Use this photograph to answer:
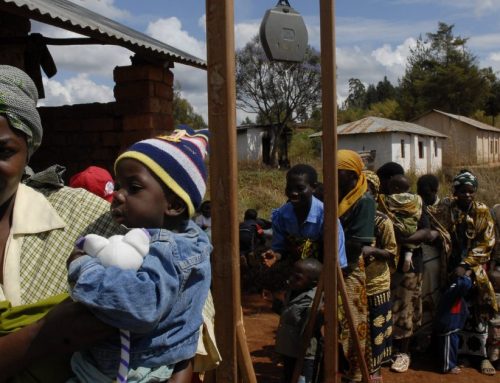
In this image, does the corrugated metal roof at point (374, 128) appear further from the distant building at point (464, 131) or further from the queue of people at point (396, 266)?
the queue of people at point (396, 266)

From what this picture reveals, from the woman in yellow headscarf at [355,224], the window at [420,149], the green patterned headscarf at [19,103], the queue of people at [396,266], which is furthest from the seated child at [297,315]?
the window at [420,149]

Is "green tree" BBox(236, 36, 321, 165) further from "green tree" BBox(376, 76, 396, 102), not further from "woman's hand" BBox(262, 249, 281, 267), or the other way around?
"green tree" BBox(376, 76, 396, 102)

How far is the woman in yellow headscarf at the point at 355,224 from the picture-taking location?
370 cm

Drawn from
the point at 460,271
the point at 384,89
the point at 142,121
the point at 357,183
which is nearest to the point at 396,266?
the point at 460,271

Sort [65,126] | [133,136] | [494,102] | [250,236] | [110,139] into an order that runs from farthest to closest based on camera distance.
Result: [494,102] → [250,236] → [65,126] → [110,139] → [133,136]

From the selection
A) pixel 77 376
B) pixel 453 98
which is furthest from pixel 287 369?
pixel 453 98

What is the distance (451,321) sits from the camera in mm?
4836

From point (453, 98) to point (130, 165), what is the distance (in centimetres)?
4389

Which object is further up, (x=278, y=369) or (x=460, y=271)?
(x=460, y=271)

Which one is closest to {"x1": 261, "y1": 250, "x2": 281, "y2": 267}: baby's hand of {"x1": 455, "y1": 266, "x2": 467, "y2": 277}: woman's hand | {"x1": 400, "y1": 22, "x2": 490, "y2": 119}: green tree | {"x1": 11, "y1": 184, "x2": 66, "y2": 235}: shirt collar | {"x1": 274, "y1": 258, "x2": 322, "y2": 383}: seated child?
{"x1": 274, "y1": 258, "x2": 322, "y2": 383}: seated child

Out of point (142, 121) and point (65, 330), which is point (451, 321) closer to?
point (142, 121)

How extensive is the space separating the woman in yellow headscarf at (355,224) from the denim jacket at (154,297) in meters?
2.36

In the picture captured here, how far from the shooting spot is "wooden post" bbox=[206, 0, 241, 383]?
1.88 metres

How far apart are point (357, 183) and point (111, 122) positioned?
6.75 ft
